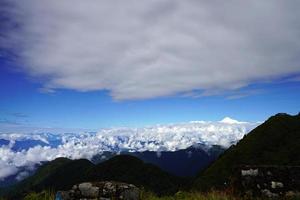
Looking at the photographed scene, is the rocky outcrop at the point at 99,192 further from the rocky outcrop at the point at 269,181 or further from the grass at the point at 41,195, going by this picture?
the rocky outcrop at the point at 269,181

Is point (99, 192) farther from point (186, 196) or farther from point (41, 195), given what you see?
point (186, 196)

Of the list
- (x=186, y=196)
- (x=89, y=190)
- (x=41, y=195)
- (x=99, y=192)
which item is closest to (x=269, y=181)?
(x=186, y=196)

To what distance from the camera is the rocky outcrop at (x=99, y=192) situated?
40.8 feet

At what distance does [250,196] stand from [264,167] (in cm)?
131

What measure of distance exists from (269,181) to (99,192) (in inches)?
242

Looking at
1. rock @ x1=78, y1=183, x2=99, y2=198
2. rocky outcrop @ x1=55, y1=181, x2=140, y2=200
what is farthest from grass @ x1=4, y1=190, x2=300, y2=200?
rock @ x1=78, y1=183, x2=99, y2=198

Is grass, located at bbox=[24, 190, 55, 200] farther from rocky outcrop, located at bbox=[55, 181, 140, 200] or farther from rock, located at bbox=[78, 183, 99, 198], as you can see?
rock, located at bbox=[78, 183, 99, 198]

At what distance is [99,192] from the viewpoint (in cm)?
1248

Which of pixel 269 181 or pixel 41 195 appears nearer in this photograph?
pixel 269 181

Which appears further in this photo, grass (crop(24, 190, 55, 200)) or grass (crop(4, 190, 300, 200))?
grass (crop(24, 190, 55, 200))

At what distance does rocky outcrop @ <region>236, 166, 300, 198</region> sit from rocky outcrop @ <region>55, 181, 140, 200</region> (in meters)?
4.19

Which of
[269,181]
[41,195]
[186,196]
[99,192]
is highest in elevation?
[269,181]

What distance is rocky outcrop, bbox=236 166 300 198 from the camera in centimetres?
1232

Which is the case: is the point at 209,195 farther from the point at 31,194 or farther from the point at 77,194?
the point at 31,194
